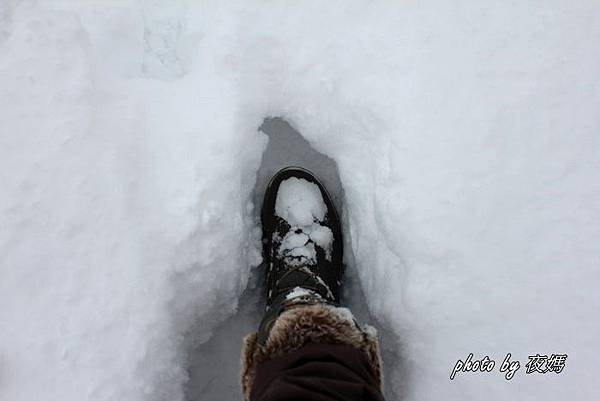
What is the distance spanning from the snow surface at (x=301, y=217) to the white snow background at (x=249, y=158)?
0.47ft

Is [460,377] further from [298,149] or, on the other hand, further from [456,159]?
[298,149]

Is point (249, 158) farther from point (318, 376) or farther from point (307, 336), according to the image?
point (318, 376)

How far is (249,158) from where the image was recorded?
1396 millimetres

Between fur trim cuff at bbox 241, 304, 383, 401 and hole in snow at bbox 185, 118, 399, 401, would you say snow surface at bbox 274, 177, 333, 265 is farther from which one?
fur trim cuff at bbox 241, 304, 383, 401

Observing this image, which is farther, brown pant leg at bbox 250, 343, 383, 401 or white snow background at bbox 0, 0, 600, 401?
white snow background at bbox 0, 0, 600, 401

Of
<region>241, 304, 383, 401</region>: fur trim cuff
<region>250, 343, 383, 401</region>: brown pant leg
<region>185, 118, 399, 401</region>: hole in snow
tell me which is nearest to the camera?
<region>250, 343, 383, 401</region>: brown pant leg

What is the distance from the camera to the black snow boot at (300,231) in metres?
1.45

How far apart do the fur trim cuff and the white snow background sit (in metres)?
0.19

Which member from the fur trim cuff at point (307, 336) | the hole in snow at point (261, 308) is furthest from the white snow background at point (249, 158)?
the fur trim cuff at point (307, 336)

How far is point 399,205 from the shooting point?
1184 millimetres

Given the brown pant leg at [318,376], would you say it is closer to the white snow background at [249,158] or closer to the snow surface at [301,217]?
the white snow background at [249,158]

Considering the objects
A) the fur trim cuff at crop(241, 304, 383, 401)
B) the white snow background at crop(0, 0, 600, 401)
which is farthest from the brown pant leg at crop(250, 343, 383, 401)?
the white snow background at crop(0, 0, 600, 401)

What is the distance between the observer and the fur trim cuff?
101 centimetres

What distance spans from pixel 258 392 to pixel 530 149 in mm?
798
